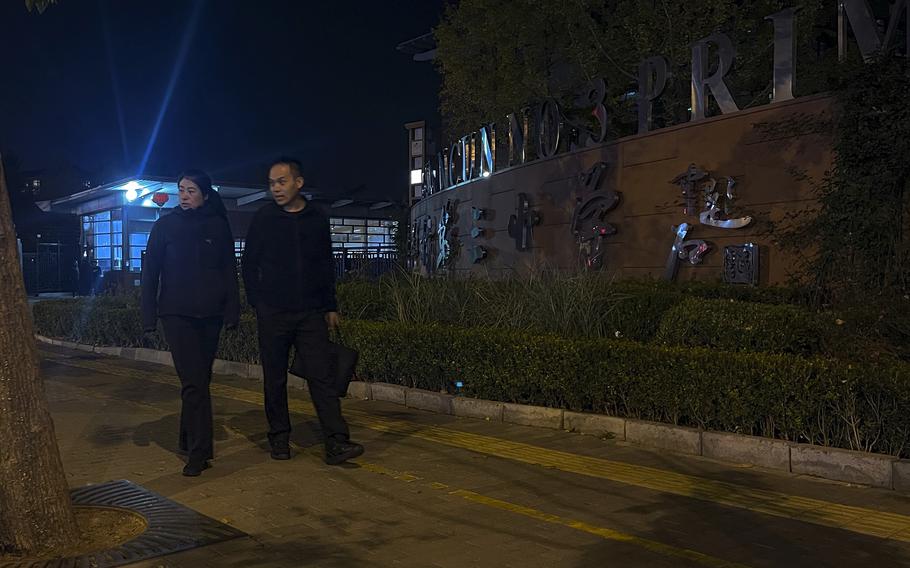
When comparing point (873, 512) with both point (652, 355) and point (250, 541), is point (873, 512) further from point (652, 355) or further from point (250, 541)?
point (250, 541)

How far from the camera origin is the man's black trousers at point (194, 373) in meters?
5.65

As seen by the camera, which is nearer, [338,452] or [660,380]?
[338,452]

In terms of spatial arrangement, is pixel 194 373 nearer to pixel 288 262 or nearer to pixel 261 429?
pixel 288 262

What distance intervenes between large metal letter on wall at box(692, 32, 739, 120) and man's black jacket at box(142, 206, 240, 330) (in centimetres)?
823

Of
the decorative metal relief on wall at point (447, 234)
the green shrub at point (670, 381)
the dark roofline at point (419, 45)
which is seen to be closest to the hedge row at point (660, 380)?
the green shrub at point (670, 381)

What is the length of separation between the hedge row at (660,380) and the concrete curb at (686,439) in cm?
17

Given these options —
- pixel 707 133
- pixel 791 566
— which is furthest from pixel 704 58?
pixel 791 566

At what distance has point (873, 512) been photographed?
15.8ft

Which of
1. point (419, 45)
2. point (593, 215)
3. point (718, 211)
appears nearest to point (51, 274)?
point (419, 45)

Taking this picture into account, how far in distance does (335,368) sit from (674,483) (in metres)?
2.38

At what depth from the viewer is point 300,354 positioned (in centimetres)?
599

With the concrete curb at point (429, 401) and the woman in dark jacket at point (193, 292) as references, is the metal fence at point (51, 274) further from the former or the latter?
the woman in dark jacket at point (193, 292)

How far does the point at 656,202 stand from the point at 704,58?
217cm

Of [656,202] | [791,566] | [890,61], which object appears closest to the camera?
[791,566]
